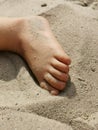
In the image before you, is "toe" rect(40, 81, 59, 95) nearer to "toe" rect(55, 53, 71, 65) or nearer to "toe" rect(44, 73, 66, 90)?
"toe" rect(44, 73, 66, 90)

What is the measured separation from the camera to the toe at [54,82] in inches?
62.0

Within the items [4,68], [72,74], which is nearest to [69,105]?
[72,74]

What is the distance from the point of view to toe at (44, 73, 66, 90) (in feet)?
5.16

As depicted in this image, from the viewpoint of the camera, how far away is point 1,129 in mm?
1298

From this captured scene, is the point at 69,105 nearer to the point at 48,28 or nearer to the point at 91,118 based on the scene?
the point at 91,118

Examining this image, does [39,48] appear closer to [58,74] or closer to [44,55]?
[44,55]

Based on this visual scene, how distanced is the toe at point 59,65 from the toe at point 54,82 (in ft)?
0.17

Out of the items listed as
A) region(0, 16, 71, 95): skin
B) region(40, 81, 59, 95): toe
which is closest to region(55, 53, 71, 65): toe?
region(0, 16, 71, 95): skin

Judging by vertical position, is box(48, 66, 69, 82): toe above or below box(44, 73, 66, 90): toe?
above

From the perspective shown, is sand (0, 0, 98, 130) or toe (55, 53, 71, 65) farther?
toe (55, 53, 71, 65)

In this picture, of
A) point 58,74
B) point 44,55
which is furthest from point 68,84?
point 44,55

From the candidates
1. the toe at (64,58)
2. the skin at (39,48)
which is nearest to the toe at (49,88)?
the skin at (39,48)

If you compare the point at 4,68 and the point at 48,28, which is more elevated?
the point at 48,28

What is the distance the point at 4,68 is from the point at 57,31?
37 centimetres
